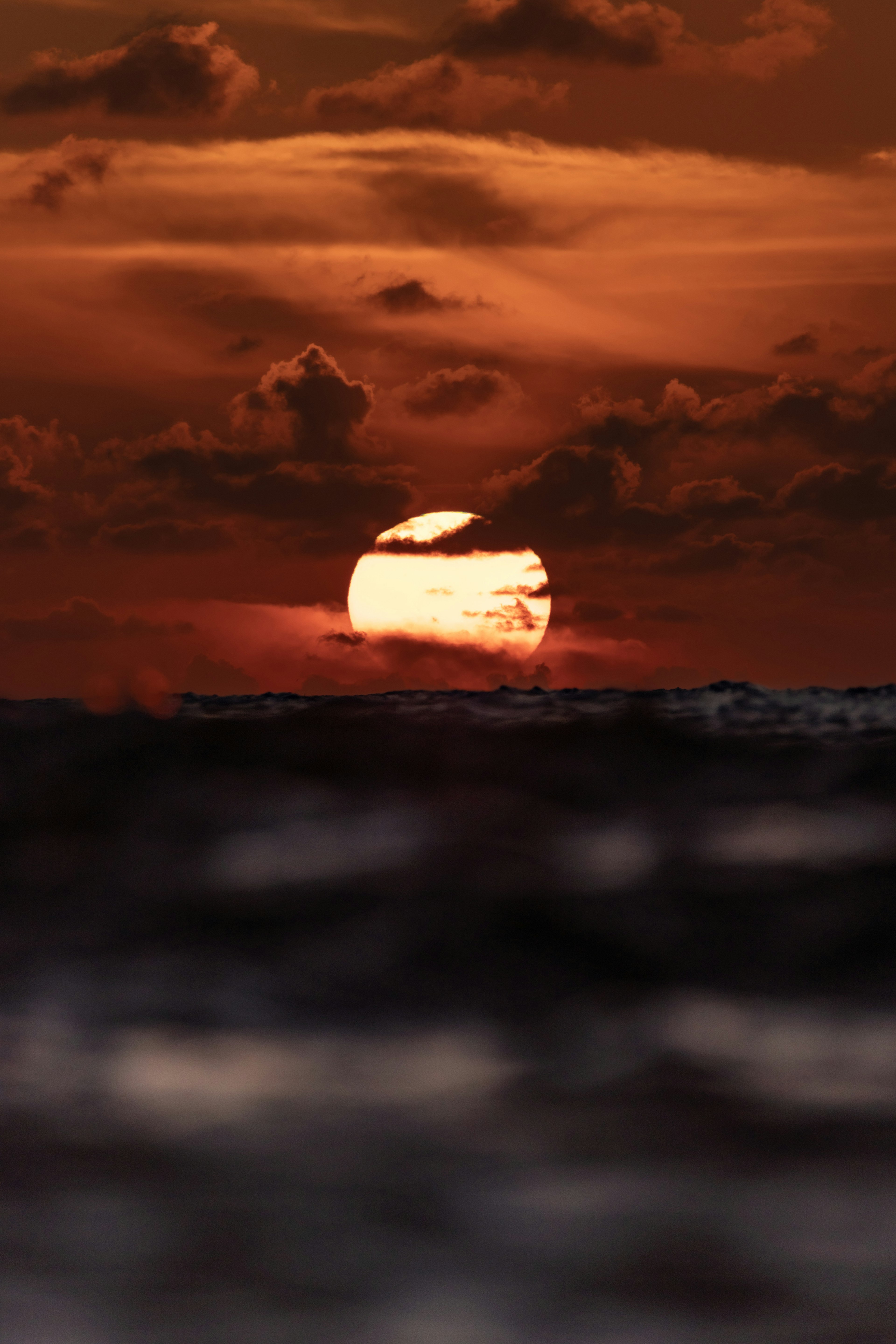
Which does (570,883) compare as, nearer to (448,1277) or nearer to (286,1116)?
(286,1116)

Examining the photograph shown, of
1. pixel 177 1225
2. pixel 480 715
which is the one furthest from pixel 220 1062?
pixel 480 715

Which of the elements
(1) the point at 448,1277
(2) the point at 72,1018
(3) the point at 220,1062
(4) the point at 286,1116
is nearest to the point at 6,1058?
(2) the point at 72,1018

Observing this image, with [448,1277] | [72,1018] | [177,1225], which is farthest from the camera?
[72,1018]

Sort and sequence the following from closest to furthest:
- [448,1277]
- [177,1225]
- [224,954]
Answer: [448,1277], [177,1225], [224,954]

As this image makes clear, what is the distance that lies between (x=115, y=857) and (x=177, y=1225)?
5716 mm

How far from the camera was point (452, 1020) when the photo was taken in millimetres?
9477

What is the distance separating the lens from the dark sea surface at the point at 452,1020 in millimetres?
5891

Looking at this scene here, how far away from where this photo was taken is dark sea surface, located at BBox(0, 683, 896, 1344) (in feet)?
19.3

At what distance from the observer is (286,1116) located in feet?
25.6

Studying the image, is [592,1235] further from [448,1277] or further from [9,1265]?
[9,1265]

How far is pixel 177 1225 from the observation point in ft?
21.0

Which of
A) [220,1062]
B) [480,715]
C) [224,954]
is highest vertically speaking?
[480,715]

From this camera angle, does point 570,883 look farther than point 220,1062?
Yes

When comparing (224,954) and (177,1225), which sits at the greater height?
(224,954)
